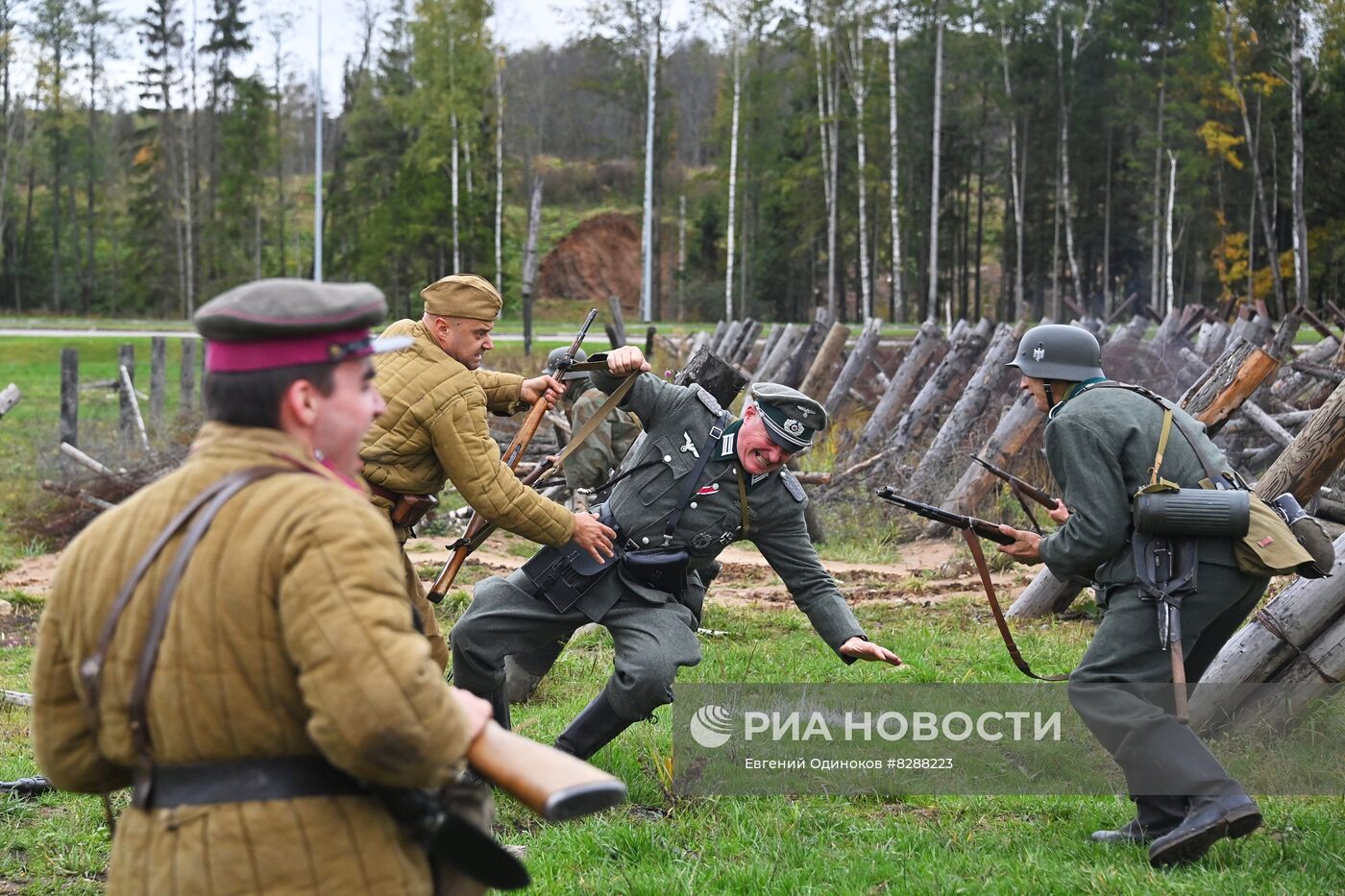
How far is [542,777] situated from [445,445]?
9.50ft

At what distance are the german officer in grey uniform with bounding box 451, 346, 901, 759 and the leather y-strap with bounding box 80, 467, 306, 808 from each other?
116 inches

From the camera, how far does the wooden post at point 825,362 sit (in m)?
16.6

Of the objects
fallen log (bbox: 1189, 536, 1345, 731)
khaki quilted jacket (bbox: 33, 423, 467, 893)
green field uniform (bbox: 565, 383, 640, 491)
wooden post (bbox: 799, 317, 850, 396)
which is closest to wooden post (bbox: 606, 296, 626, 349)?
wooden post (bbox: 799, 317, 850, 396)

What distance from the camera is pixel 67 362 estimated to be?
14570 mm

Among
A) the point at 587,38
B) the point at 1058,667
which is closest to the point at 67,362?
the point at 1058,667

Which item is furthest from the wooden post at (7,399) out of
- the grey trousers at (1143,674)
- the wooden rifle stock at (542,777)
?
the wooden rifle stock at (542,777)

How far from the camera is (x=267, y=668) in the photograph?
211 cm

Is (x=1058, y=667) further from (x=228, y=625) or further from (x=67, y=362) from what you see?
(x=67, y=362)

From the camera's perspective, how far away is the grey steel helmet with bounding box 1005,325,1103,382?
15.5 feet

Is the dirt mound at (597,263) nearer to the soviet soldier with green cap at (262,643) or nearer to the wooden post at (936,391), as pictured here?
the wooden post at (936,391)

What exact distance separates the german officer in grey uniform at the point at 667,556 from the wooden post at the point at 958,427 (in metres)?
6.95

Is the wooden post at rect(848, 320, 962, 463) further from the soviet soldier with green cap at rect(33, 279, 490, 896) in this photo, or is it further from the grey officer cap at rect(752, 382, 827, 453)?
the soviet soldier with green cap at rect(33, 279, 490, 896)

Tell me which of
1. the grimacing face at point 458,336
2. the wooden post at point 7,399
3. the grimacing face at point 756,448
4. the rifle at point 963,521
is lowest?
the wooden post at point 7,399

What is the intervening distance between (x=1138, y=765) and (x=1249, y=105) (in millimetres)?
41777
